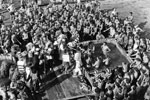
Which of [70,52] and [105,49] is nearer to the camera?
[70,52]

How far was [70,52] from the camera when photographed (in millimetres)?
24031

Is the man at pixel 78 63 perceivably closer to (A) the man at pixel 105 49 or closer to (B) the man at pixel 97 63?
(B) the man at pixel 97 63

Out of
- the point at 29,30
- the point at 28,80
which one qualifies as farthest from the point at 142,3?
the point at 28,80

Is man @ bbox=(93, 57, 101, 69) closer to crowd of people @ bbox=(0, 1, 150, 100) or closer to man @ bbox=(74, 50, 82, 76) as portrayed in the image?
crowd of people @ bbox=(0, 1, 150, 100)

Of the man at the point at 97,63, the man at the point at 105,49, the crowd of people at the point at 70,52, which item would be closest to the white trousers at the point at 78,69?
the crowd of people at the point at 70,52

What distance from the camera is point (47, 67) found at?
903 inches

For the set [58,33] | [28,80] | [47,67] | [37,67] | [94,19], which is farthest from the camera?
[94,19]

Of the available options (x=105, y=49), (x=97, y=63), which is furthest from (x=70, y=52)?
(x=105, y=49)

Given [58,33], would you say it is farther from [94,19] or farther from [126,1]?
[126,1]

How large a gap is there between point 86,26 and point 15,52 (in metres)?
7.12

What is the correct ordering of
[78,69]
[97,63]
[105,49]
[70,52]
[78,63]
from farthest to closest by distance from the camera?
[105,49] → [70,52] → [97,63] → [78,69] → [78,63]

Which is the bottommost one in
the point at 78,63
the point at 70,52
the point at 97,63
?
the point at 97,63

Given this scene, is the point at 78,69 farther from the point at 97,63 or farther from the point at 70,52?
the point at 70,52

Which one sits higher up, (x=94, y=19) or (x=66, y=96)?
(x=94, y=19)
